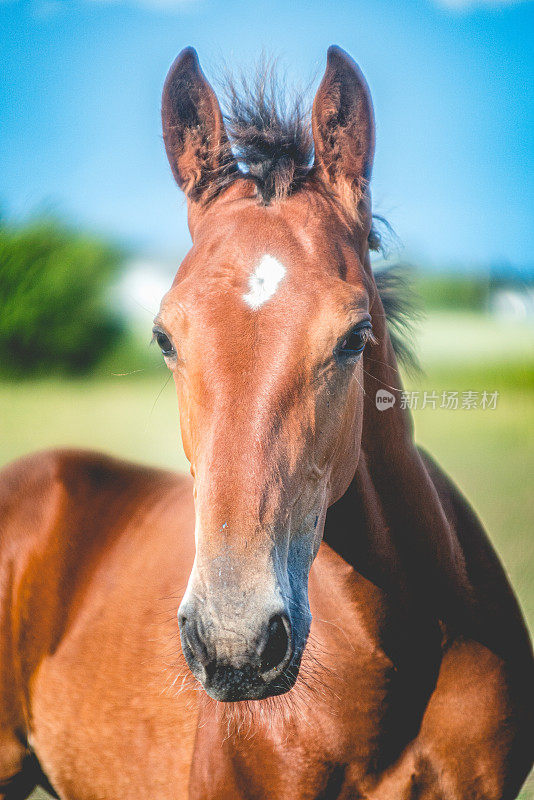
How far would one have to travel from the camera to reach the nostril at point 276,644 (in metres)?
1.14

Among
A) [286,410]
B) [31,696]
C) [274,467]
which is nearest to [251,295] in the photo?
[286,410]

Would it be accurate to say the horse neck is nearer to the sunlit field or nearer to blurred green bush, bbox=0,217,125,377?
the sunlit field

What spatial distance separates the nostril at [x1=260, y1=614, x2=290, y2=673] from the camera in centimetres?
114

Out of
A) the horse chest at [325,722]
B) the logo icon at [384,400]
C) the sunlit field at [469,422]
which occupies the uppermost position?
the logo icon at [384,400]

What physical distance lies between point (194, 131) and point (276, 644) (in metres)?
1.49

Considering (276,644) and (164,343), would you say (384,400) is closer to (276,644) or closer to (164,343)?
(164,343)

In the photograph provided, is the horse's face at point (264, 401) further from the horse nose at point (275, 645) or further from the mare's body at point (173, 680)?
the mare's body at point (173, 680)

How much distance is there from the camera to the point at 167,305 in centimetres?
151

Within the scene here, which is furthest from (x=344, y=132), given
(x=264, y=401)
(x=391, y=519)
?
(x=391, y=519)

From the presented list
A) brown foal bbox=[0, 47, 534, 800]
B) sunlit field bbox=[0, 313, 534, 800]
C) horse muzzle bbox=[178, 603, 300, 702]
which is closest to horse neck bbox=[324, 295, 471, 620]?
brown foal bbox=[0, 47, 534, 800]

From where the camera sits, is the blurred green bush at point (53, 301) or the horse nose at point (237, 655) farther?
the blurred green bush at point (53, 301)

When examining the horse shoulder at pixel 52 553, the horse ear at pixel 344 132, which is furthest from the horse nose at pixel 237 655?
the horse shoulder at pixel 52 553

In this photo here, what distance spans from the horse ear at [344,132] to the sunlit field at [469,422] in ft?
10.8

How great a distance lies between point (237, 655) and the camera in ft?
3.69
